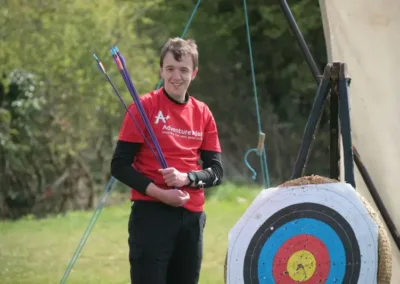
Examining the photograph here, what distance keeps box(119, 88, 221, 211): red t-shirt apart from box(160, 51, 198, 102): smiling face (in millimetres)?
51

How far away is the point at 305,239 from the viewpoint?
151 inches

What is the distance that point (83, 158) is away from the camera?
1315 centimetres

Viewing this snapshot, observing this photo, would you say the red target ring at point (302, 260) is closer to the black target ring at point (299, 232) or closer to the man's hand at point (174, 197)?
the black target ring at point (299, 232)

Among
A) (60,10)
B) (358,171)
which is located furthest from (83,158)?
Answer: (358,171)

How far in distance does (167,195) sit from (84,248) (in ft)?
17.2

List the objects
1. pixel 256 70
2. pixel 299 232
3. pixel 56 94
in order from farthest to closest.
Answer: pixel 256 70 → pixel 56 94 → pixel 299 232

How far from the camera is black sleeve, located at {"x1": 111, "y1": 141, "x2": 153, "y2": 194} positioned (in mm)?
3787

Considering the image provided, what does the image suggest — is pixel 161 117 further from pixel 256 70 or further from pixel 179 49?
pixel 256 70

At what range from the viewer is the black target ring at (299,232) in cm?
369

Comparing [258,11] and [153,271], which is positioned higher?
[258,11]

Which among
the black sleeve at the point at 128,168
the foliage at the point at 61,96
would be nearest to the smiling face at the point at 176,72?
the black sleeve at the point at 128,168

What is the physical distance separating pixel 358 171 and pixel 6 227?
22.0 ft

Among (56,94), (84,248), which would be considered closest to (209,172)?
(84,248)

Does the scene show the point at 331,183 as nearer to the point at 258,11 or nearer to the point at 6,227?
the point at 6,227
